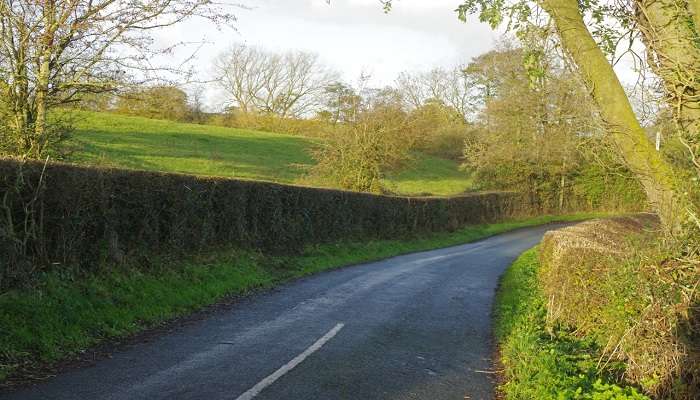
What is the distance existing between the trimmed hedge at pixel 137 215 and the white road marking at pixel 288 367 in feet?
13.3

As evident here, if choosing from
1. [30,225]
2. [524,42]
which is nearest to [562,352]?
[524,42]

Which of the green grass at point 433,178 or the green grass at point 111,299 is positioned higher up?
the green grass at point 433,178

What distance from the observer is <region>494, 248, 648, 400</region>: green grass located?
595cm

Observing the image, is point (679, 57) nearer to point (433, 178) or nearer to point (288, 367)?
point (288, 367)

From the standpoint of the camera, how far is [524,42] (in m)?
7.76

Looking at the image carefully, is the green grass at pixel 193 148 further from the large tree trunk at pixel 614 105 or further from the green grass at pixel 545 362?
the large tree trunk at pixel 614 105

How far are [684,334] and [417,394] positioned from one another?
2.82 metres

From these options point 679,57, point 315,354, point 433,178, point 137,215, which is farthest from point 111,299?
point 433,178

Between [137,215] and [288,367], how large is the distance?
5.77 m

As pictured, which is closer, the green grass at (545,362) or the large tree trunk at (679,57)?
the green grass at (545,362)

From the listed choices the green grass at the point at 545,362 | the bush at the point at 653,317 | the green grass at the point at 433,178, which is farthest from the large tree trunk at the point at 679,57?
the green grass at the point at 433,178

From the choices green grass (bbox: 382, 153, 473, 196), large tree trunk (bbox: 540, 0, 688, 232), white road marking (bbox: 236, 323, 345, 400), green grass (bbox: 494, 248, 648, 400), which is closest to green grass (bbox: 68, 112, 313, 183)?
green grass (bbox: 382, 153, 473, 196)

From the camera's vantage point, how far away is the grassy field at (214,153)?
31.7 meters

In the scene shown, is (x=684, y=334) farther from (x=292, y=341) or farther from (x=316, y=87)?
(x=316, y=87)
